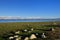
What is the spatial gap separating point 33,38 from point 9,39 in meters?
4.00

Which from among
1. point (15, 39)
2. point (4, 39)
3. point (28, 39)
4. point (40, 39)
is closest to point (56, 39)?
point (40, 39)

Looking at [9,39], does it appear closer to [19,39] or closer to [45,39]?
[19,39]

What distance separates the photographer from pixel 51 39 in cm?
2450

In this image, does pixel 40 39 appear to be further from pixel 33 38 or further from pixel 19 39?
pixel 19 39

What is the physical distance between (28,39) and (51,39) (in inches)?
148

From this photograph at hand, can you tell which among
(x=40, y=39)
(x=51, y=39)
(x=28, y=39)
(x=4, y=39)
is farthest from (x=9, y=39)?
(x=51, y=39)

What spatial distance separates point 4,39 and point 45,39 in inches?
270

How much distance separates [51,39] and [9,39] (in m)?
6.93

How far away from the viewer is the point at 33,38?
82.6 ft

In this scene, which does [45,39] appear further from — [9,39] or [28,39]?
[9,39]

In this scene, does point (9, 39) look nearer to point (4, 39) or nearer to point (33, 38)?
point (4, 39)

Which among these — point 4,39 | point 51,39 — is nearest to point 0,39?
point 4,39

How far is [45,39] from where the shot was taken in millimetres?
24719

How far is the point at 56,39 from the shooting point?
973 inches
